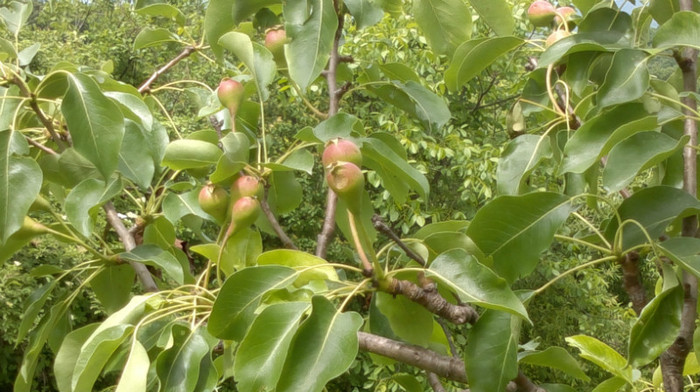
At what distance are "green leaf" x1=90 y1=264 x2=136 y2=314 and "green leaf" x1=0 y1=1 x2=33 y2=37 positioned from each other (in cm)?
31

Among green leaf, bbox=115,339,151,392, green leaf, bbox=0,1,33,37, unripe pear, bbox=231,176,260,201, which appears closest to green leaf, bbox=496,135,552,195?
unripe pear, bbox=231,176,260,201

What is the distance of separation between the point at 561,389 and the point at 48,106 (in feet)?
2.06

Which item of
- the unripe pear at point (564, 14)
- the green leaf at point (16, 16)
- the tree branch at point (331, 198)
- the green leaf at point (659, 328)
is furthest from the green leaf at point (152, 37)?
the green leaf at point (659, 328)

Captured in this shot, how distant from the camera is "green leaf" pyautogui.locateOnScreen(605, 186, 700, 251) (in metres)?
0.58

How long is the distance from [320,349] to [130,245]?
1.31 ft

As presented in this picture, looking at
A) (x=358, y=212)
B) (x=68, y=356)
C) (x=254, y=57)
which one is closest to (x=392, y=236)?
(x=358, y=212)

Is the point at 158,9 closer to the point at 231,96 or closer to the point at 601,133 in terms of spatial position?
the point at 231,96

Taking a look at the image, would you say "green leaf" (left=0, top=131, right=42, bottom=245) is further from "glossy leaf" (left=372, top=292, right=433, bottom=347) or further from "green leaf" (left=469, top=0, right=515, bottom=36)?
"green leaf" (left=469, top=0, right=515, bottom=36)

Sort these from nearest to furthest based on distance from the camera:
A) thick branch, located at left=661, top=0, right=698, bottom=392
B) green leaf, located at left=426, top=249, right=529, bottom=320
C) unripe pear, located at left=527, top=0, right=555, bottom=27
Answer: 1. green leaf, located at left=426, top=249, right=529, bottom=320
2. thick branch, located at left=661, top=0, right=698, bottom=392
3. unripe pear, located at left=527, top=0, right=555, bottom=27

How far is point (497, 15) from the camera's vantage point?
2.60 feet

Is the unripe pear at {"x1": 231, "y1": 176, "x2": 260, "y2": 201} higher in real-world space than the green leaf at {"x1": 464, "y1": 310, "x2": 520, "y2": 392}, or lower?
higher

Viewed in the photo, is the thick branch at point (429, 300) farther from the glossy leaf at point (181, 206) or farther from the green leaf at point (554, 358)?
the glossy leaf at point (181, 206)

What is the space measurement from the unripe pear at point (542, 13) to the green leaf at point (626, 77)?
0.23 metres

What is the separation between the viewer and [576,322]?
5297mm
